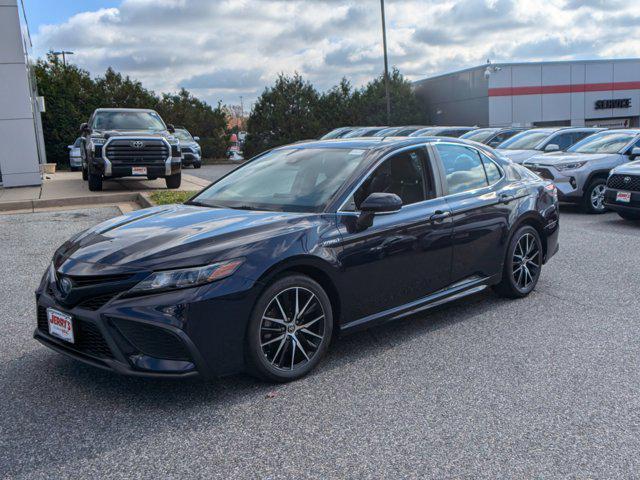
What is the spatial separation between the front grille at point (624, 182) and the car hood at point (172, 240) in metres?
7.58

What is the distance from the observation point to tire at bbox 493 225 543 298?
5805 mm

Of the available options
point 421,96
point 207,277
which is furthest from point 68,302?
point 421,96

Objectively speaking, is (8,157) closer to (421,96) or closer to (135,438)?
(135,438)

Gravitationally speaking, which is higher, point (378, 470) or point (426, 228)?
point (426, 228)

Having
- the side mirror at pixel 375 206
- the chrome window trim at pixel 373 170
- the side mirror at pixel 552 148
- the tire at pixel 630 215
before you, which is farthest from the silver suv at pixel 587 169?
the side mirror at pixel 375 206

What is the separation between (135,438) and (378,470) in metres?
1.28

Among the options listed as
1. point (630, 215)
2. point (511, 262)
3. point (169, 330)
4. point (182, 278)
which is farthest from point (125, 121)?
point (169, 330)

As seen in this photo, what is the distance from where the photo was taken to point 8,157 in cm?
1568

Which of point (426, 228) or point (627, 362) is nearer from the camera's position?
point (627, 362)

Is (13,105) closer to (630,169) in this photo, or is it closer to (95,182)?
(95,182)

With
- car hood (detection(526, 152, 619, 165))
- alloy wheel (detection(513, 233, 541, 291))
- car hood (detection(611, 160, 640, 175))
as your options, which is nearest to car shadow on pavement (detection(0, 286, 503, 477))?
alloy wheel (detection(513, 233, 541, 291))

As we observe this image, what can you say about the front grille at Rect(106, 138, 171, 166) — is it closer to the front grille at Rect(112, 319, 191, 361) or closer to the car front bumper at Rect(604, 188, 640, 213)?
the car front bumper at Rect(604, 188, 640, 213)

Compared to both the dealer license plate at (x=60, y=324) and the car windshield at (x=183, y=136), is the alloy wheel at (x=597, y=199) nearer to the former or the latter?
the dealer license plate at (x=60, y=324)

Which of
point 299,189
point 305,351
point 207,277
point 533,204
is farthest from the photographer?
point 533,204
